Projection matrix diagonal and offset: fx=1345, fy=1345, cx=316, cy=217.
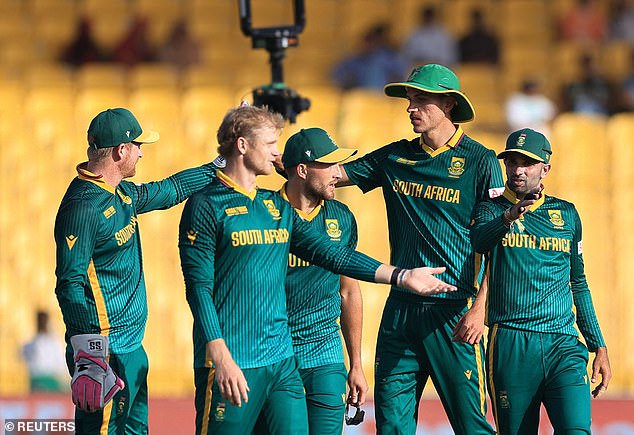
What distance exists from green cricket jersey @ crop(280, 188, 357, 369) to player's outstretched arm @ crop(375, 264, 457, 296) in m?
0.91

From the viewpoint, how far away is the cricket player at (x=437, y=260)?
643cm

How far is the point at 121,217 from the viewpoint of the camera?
620cm

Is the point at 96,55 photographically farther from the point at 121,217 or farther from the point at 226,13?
the point at 121,217

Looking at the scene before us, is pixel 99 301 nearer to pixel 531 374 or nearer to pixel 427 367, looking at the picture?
pixel 427 367

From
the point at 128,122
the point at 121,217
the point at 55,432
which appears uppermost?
the point at 128,122

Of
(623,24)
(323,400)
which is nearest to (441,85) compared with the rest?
(323,400)

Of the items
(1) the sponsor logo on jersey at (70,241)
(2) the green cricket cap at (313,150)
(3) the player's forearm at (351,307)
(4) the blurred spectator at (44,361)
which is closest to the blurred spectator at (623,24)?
(4) the blurred spectator at (44,361)

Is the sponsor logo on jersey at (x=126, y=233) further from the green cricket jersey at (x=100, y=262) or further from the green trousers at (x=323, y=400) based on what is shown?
the green trousers at (x=323, y=400)

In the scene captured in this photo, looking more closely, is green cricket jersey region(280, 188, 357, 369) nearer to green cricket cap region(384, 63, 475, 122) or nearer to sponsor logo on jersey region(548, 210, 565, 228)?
green cricket cap region(384, 63, 475, 122)

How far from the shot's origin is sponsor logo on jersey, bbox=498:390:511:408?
655 cm

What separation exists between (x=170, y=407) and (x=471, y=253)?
425 cm

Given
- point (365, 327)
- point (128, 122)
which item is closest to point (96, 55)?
point (365, 327)

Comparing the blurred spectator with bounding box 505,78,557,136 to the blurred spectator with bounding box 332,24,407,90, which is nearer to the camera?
the blurred spectator with bounding box 505,78,557,136

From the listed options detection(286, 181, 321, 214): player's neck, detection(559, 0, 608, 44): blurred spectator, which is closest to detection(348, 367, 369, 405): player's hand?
detection(286, 181, 321, 214): player's neck
